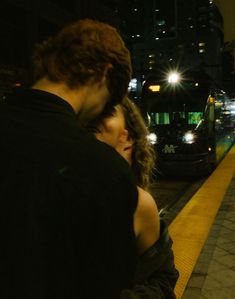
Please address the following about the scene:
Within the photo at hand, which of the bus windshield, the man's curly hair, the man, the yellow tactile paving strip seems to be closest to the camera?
the man

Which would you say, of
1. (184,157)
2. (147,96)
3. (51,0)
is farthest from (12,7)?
(184,157)

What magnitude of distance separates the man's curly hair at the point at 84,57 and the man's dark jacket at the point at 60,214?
226 mm

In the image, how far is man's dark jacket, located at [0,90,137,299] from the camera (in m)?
1.03

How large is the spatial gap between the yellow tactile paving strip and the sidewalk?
0.27 ft

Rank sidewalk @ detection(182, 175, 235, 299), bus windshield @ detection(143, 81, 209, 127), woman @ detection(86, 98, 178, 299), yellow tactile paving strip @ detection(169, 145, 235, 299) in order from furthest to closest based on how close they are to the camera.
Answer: bus windshield @ detection(143, 81, 209, 127) < yellow tactile paving strip @ detection(169, 145, 235, 299) < sidewalk @ detection(182, 175, 235, 299) < woman @ detection(86, 98, 178, 299)

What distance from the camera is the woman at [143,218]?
1474mm

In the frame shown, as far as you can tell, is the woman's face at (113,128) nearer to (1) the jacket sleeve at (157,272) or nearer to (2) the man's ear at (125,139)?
(2) the man's ear at (125,139)

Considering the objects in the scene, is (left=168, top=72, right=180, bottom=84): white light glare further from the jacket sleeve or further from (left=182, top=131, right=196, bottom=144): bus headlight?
the jacket sleeve

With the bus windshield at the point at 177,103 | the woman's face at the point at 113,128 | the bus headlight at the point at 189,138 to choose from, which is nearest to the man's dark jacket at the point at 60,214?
the woman's face at the point at 113,128

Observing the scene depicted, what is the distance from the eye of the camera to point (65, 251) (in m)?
1.05

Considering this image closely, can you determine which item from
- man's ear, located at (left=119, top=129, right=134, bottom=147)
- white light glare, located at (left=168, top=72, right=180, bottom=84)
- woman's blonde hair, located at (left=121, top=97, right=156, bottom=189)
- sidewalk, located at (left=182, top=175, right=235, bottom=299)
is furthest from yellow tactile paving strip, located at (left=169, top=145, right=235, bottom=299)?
white light glare, located at (left=168, top=72, right=180, bottom=84)

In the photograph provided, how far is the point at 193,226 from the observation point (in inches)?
249

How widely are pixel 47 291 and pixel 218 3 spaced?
3.97m

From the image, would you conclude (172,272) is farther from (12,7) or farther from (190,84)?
(12,7)
